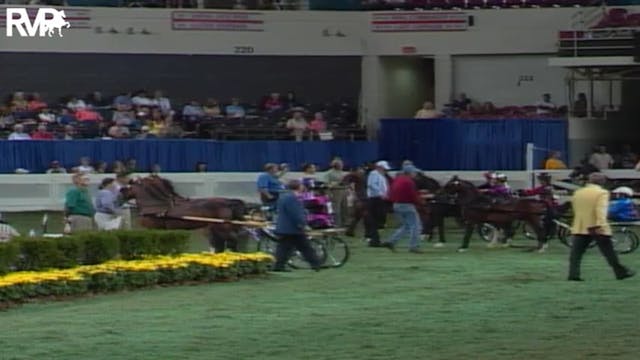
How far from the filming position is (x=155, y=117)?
42.5m

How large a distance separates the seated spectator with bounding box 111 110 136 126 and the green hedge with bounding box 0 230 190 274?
1761 centimetres

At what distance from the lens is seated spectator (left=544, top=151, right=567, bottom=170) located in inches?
1583

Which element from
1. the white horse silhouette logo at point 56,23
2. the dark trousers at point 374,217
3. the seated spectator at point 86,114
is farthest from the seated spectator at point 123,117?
the dark trousers at point 374,217

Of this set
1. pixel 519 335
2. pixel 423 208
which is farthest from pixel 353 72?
pixel 519 335

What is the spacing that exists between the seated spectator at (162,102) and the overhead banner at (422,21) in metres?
6.90

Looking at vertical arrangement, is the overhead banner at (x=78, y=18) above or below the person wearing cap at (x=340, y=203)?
above

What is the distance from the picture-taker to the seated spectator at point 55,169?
3891 centimetres

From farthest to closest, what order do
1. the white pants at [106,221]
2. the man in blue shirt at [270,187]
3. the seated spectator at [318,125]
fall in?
1. the seated spectator at [318,125]
2. the man in blue shirt at [270,187]
3. the white pants at [106,221]

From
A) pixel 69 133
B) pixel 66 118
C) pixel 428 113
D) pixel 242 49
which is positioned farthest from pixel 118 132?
pixel 428 113

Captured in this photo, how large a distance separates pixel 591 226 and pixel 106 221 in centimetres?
944

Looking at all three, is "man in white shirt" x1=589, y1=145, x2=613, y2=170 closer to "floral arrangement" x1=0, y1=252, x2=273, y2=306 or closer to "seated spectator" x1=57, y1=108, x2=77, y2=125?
"seated spectator" x1=57, y1=108, x2=77, y2=125

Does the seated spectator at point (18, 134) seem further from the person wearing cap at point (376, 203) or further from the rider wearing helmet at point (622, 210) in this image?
the rider wearing helmet at point (622, 210)

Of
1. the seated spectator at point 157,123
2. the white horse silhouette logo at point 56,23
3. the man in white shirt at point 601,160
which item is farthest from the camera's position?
the white horse silhouette logo at point 56,23

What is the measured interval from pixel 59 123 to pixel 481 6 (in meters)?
13.1
